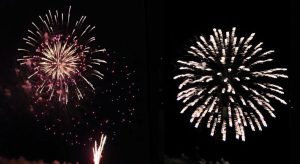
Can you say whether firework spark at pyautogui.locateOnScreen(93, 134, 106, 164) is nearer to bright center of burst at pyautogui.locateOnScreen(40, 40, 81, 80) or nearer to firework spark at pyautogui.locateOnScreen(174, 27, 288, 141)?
bright center of burst at pyautogui.locateOnScreen(40, 40, 81, 80)

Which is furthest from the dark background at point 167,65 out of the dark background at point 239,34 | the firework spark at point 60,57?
the firework spark at point 60,57

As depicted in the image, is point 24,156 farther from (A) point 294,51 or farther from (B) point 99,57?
(A) point 294,51

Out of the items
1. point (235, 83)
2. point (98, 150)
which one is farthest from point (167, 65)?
point (98, 150)

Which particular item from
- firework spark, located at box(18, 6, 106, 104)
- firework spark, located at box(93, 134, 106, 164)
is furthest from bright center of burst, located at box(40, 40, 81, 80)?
firework spark, located at box(93, 134, 106, 164)

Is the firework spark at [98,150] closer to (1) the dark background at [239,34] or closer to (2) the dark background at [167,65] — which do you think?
(2) the dark background at [167,65]

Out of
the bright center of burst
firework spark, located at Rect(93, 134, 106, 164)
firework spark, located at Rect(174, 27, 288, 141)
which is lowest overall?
firework spark, located at Rect(93, 134, 106, 164)

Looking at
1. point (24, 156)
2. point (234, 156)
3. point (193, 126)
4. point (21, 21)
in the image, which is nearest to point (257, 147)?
point (234, 156)
